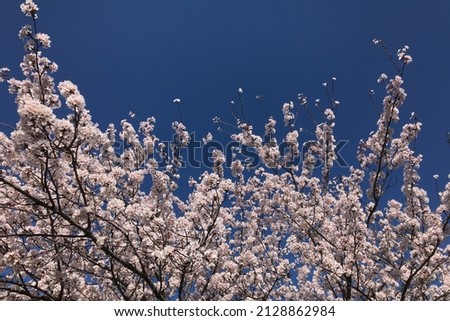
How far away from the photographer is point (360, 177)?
41.4 feet

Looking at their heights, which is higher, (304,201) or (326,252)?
(304,201)

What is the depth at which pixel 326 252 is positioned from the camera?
9.27 meters

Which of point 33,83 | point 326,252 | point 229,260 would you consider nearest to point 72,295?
point 229,260

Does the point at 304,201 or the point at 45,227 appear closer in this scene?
the point at 45,227

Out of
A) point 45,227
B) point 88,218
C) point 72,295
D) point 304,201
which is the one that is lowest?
point 72,295

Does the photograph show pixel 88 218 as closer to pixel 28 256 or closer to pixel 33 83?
pixel 28 256

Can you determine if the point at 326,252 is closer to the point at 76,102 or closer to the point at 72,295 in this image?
the point at 72,295

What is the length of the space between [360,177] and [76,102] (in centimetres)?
963

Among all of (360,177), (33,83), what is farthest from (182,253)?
(360,177)

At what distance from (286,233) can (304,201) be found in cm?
318
